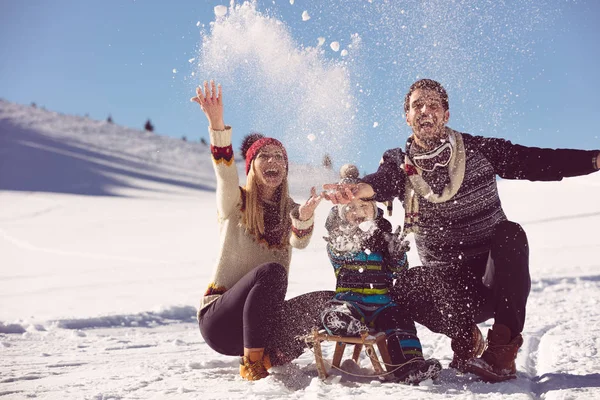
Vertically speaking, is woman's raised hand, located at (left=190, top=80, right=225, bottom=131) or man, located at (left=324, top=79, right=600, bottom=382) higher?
woman's raised hand, located at (left=190, top=80, right=225, bottom=131)

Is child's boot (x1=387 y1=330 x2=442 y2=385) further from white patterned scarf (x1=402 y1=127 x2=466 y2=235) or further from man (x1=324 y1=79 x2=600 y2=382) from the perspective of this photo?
white patterned scarf (x1=402 y1=127 x2=466 y2=235)

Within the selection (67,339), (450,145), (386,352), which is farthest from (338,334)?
(67,339)

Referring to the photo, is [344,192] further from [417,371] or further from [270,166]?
[417,371]

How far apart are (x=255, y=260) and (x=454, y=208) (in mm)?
999

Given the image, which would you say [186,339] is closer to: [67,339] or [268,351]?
[67,339]

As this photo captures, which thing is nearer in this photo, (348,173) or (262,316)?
(262,316)

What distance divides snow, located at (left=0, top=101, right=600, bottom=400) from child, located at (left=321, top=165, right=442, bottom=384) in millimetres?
186

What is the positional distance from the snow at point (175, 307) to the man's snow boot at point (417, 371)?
0.04 m

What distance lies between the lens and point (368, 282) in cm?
281

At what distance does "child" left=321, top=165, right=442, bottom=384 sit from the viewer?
271 cm

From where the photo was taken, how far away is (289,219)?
3133mm

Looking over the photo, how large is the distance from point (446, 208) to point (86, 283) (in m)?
6.12

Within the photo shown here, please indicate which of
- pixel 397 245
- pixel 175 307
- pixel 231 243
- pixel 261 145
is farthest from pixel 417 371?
pixel 175 307

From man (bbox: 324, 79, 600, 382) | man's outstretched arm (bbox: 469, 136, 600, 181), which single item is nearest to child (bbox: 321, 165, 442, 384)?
man (bbox: 324, 79, 600, 382)
